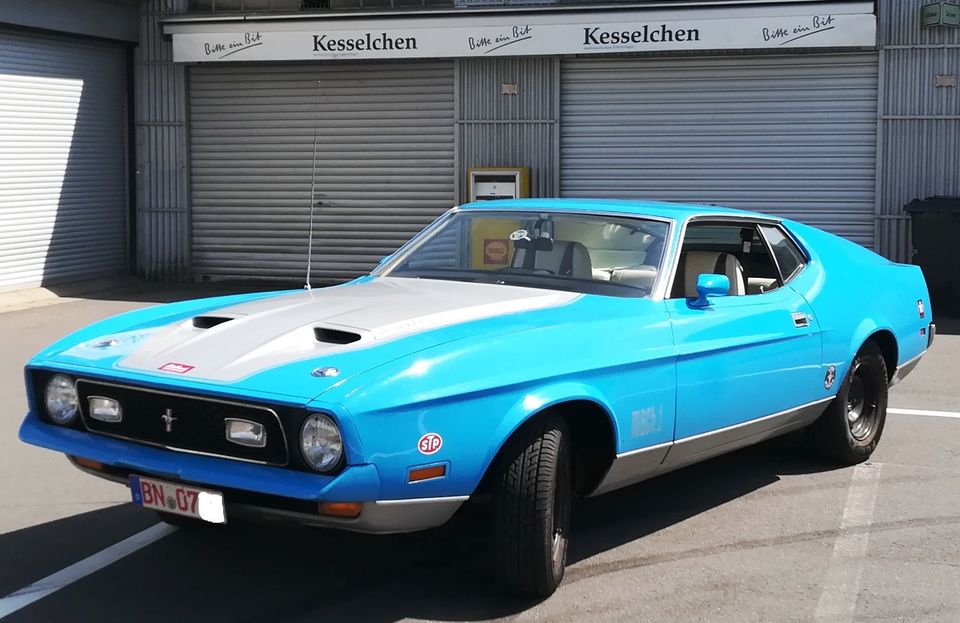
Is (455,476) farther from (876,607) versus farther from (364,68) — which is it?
(364,68)

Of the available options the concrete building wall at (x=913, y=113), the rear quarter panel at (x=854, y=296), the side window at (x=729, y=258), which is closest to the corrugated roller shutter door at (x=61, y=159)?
the concrete building wall at (x=913, y=113)

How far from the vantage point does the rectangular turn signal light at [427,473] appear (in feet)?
12.4

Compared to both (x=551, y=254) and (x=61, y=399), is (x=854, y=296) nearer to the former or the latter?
(x=551, y=254)

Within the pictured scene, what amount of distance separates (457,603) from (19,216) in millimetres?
11764

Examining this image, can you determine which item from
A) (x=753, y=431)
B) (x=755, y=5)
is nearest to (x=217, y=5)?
(x=755, y=5)

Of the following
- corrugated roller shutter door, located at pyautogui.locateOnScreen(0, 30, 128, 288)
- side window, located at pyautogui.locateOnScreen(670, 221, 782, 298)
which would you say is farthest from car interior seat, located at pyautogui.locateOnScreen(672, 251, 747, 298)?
corrugated roller shutter door, located at pyautogui.locateOnScreen(0, 30, 128, 288)

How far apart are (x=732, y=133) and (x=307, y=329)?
1113cm

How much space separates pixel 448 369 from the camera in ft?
12.8

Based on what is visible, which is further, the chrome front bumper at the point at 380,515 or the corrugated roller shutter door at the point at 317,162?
the corrugated roller shutter door at the point at 317,162

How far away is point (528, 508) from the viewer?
4.04 meters

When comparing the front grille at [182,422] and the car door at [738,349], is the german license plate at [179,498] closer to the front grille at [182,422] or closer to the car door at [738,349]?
the front grille at [182,422]

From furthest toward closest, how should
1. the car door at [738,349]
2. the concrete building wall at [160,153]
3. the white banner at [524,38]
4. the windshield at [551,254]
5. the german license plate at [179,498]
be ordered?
the concrete building wall at [160,153] < the white banner at [524,38] < the windshield at [551,254] < the car door at [738,349] < the german license plate at [179,498]

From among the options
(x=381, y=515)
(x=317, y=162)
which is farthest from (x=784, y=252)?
(x=317, y=162)

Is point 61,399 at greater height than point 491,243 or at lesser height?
lesser
